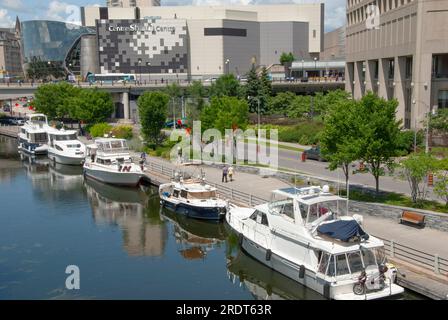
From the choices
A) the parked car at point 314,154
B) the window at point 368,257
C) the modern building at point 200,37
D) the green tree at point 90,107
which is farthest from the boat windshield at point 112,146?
the modern building at point 200,37

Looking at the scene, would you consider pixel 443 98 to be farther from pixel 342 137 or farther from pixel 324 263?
pixel 324 263

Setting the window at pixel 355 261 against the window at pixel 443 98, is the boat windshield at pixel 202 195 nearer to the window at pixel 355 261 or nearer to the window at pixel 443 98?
the window at pixel 355 261

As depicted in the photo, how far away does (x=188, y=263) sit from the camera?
26219mm

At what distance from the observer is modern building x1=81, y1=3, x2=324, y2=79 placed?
137750 millimetres

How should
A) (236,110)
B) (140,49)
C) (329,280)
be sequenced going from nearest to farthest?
(329,280) → (236,110) → (140,49)

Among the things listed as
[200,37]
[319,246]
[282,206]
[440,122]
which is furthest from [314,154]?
[200,37]

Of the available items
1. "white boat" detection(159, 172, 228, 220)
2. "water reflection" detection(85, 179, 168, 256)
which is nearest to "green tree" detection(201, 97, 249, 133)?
"water reflection" detection(85, 179, 168, 256)

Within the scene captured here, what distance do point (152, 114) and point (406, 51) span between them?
2965 centimetres

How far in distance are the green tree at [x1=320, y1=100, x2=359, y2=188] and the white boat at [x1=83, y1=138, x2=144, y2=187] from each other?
Answer: 60.3 feet

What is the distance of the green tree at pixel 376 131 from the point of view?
28.4 m

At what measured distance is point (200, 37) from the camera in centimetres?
14962
